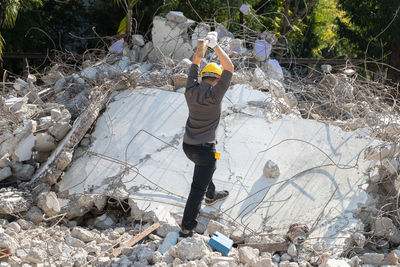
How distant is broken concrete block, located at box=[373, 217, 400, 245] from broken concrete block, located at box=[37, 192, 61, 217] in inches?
114

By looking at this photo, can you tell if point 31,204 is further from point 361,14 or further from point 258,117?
point 361,14

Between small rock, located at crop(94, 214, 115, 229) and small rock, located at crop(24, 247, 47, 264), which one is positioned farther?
small rock, located at crop(94, 214, 115, 229)

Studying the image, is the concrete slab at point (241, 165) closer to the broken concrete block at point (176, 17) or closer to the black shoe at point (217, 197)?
the black shoe at point (217, 197)

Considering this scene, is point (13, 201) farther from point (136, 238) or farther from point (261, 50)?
point (261, 50)

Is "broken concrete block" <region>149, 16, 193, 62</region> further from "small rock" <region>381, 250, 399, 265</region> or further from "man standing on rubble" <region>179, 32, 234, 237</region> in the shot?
"small rock" <region>381, 250, 399, 265</region>

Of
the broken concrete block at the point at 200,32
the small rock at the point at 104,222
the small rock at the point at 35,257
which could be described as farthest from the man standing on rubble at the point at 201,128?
the broken concrete block at the point at 200,32

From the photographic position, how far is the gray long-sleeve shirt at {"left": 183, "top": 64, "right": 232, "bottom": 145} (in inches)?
170

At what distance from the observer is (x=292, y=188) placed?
5.30m

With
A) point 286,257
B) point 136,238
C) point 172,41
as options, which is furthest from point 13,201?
point 172,41

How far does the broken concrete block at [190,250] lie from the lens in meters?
4.14

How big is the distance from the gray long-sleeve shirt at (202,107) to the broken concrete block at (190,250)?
0.79 metres

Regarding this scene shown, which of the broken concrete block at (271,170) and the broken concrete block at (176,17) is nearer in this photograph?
the broken concrete block at (271,170)

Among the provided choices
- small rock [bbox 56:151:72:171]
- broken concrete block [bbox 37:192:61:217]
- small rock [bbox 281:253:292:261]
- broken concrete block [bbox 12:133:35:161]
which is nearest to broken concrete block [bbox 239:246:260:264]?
small rock [bbox 281:253:292:261]

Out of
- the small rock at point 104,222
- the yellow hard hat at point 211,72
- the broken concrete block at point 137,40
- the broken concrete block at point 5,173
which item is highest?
the yellow hard hat at point 211,72
